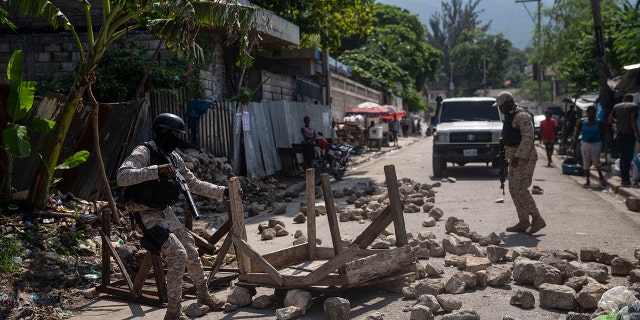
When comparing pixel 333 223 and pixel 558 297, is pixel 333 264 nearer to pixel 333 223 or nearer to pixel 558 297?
pixel 333 223

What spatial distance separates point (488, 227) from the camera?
388 inches

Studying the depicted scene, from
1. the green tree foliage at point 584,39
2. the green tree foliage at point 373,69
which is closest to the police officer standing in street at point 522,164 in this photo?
the green tree foliage at point 584,39

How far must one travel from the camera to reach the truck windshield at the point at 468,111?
722 inches

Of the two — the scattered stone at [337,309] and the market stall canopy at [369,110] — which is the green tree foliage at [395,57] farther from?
the scattered stone at [337,309]

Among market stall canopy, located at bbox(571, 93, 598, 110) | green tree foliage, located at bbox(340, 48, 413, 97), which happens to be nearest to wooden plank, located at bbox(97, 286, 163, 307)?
market stall canopy, located at bbox(571, 93, 598, 110)

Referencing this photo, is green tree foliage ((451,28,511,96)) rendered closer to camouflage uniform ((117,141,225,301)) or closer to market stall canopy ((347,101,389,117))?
market stall canopy ((347,101,389,117))

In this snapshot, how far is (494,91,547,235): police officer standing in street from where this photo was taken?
30.1 feet

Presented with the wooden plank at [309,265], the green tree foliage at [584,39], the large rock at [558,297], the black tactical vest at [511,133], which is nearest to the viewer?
the large rock at [558,297]

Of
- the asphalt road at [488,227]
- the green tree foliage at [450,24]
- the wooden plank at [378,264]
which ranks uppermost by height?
the green tree foliage at [450,24]

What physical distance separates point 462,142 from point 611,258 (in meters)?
10.4

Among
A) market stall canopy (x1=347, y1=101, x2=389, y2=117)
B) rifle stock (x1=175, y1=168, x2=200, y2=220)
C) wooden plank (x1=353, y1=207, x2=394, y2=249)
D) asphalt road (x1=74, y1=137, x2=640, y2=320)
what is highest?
market stall canopy (x1=347, y1=101, x2=389, y2=117)

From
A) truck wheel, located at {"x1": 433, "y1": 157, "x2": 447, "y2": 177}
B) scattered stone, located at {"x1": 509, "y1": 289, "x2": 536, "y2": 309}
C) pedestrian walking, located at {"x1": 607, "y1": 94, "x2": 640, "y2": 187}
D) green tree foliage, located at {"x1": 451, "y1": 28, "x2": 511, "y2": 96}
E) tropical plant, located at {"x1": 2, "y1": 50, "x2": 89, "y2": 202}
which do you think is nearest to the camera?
scattered stone, located at {"x1": 509, "y1": 289, "x2": 536, "y2": 309}

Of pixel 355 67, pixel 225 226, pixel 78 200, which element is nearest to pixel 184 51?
pixel 78 200

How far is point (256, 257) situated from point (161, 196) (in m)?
1.05
